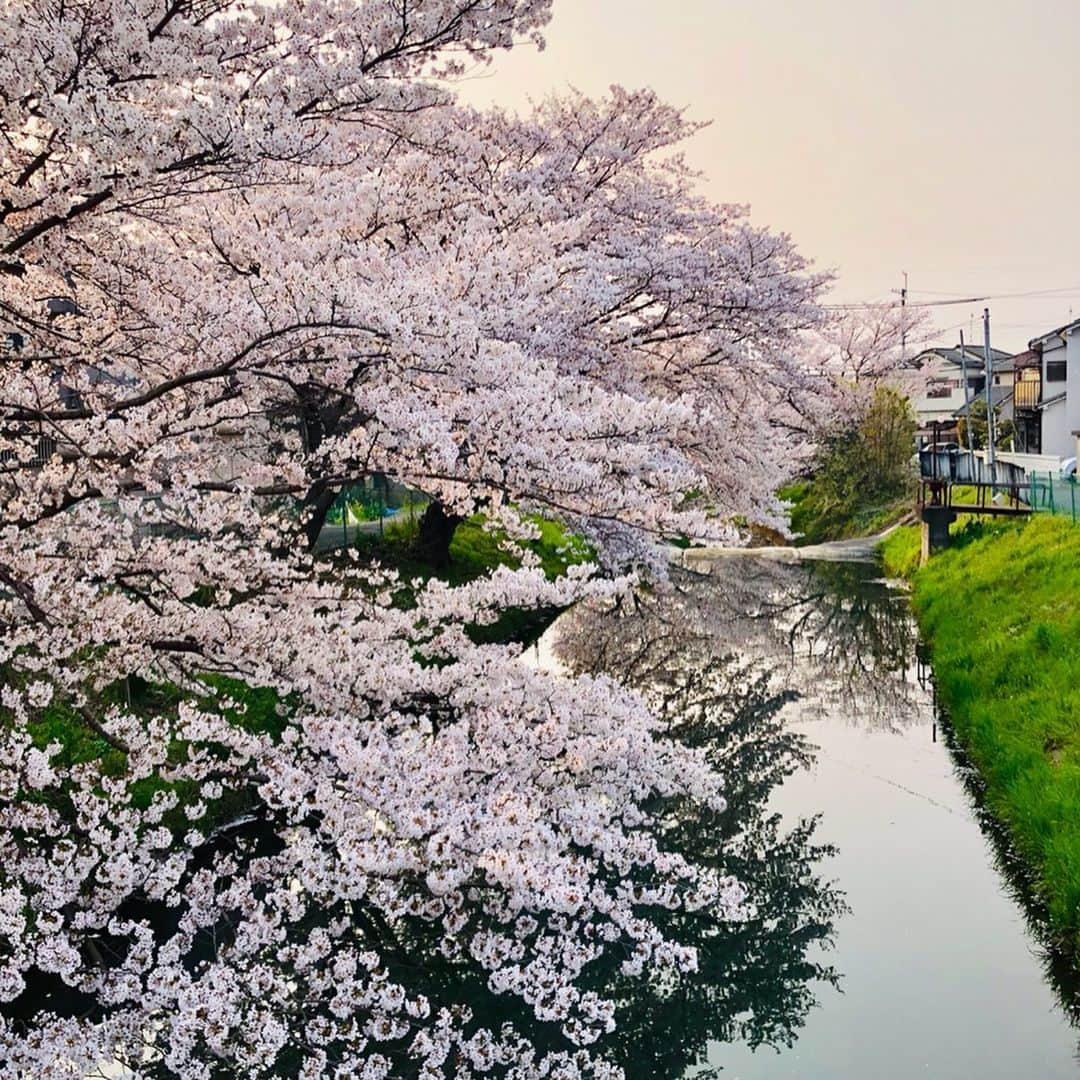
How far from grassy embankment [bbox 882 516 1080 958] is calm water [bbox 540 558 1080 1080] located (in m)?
0.42

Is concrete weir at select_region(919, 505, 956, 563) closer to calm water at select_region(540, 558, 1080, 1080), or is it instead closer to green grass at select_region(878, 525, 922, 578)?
green grass at select_region(878, 525, 922, 578)

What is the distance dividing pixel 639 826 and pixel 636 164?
10.3 metres

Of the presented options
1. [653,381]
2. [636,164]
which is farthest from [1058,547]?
[636,164]

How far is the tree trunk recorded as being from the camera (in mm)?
19312

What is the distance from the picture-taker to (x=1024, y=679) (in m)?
12.7

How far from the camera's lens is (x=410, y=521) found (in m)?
22.4

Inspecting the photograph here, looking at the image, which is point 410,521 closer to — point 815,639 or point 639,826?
point 815,639

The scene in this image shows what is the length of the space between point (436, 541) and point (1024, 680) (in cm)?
1018

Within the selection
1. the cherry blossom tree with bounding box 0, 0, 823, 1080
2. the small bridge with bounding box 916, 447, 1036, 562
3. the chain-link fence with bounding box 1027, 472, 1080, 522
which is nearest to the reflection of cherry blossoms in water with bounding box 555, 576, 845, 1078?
the cherry blossom tree with bounding box 0, 0, 823, 1080

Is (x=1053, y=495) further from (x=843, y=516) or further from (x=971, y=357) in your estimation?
(x=971, y=357)

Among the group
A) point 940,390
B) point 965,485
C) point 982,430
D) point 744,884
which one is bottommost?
point 744,884

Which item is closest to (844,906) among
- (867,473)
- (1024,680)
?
(1024,680)

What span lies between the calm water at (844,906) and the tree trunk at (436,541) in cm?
286

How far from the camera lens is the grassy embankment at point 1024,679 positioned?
352 inches
